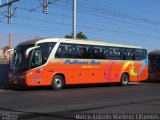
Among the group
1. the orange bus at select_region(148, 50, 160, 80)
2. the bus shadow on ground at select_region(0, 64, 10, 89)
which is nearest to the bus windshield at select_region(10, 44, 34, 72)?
the bus shadow on ground at select_region(0, 64, 10, 89)

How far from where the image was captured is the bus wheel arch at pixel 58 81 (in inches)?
965

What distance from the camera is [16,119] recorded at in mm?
11953

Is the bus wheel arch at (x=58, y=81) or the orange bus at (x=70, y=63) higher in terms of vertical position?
the orange bus at (x=70, y=63)

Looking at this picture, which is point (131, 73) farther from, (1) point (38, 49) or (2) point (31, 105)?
(2) point (31, 105)

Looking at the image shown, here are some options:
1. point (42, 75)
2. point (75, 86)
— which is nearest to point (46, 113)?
point (42, 75)

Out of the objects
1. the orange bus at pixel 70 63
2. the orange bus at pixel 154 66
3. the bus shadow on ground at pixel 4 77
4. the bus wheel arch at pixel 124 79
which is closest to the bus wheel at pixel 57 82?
the orange bus at pixel 70 63

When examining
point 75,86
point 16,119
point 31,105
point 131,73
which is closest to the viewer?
point 16,119

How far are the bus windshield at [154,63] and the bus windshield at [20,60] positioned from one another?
15757mm

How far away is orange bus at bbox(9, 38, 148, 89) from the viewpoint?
23531 mm

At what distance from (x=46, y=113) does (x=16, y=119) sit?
1.60 meters

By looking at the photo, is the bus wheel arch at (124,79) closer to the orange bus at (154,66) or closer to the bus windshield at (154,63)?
the orange bus at (154,66)

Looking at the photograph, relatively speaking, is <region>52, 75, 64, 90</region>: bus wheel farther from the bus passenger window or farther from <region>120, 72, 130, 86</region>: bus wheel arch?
<region>120, 72, 130, 86</region>: bus wheel arch

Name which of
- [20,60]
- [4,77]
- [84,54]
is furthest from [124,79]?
[20,60]

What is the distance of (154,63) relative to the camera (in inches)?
1454
